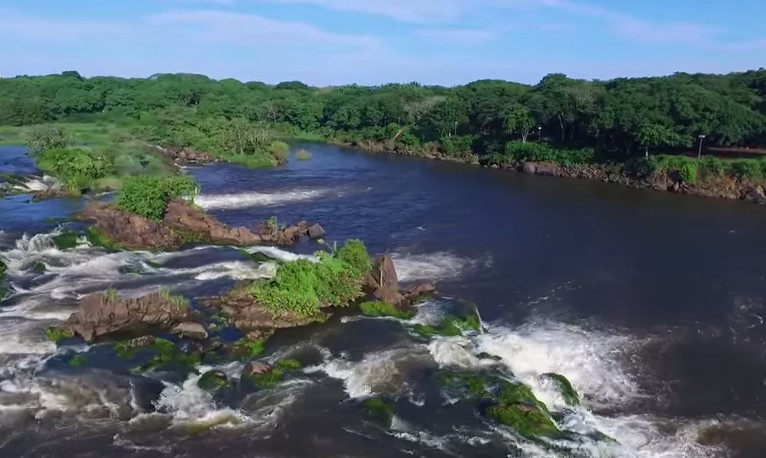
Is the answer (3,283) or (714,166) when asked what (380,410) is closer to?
(3,283)

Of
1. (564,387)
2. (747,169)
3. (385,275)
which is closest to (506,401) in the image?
(564,387)

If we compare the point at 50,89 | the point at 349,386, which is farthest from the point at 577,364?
the point at 50,89

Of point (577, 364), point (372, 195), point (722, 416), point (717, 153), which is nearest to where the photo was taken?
point (722, 416)

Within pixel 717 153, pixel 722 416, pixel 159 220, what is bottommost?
pixel 722 416

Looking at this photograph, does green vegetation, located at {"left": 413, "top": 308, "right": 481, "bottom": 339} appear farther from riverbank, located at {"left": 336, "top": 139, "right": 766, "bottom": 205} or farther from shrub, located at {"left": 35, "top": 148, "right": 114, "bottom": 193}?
riverbank, located at {"left": 336, "top": 139, "right": 766, "bottom": 205}

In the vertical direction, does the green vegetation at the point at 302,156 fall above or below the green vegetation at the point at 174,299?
above

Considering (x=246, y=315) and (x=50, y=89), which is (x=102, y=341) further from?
(x=50, y=89)

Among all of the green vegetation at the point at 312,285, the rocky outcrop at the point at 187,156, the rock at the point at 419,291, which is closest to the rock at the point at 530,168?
the rocky outcrop at the point at 187,156

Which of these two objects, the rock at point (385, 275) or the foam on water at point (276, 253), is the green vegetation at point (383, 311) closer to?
the rock at point (385, 275)
